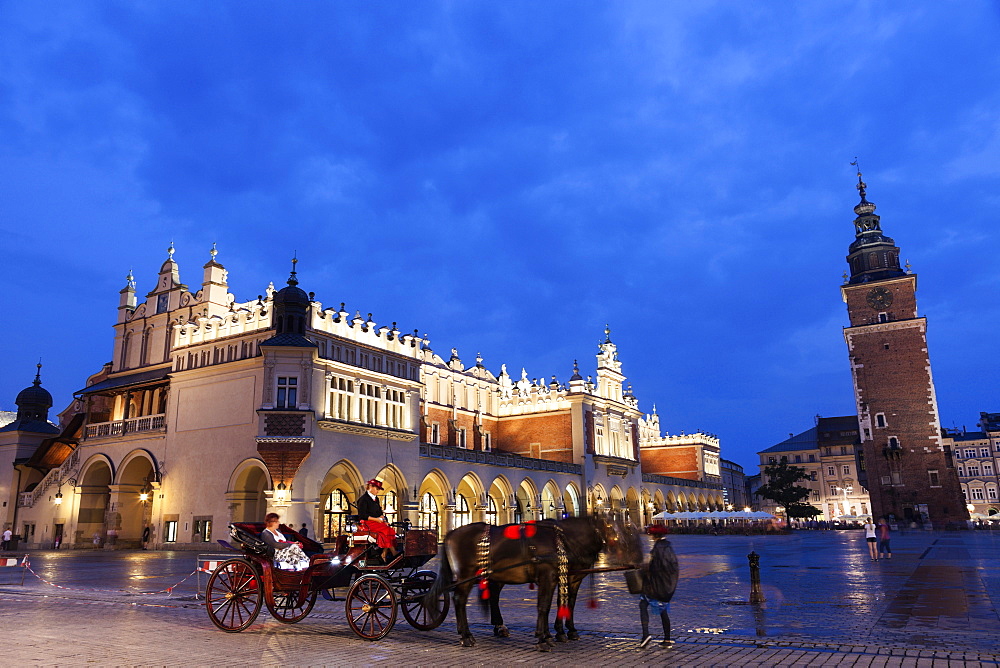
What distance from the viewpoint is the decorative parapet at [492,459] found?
39.6 meters

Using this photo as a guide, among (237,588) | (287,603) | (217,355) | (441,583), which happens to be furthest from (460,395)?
(441,583)

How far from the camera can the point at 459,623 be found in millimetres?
9281

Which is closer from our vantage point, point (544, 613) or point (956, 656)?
point (956, 656)

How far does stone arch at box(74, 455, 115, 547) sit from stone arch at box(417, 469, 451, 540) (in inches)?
657

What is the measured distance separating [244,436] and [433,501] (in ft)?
54.8

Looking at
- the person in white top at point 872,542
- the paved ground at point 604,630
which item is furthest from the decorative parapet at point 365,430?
the person in white top at point 872,542

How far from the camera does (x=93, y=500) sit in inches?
1572

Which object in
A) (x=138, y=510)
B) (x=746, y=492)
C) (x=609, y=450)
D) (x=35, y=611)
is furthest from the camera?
(x=746, y=492)

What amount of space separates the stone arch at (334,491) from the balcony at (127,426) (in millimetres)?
9064

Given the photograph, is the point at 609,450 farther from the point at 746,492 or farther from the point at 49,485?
the point at 746,492

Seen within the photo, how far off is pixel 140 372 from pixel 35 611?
30808mm

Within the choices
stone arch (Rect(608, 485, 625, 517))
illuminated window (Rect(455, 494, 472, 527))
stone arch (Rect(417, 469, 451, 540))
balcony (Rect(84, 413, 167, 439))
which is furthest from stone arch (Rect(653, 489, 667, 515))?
balcony (Rect(84, 413, 167, 439))

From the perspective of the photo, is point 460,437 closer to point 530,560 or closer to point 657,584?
point 530,560

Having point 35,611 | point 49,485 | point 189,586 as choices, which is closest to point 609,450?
point 49,485
